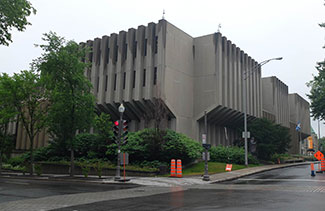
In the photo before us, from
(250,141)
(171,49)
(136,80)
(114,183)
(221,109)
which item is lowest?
(114,183)

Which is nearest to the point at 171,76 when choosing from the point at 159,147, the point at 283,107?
the point at 159,147

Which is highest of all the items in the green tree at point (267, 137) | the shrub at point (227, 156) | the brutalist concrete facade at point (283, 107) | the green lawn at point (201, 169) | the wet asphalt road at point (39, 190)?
the brutalist concrete facade at point (283, 107)

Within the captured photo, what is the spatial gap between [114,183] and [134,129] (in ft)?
77.6

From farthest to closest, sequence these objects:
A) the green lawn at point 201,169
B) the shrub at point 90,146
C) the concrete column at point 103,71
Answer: the concrete column at point 103,71, the shrub at point 90,146, the green lawn at point 201,169

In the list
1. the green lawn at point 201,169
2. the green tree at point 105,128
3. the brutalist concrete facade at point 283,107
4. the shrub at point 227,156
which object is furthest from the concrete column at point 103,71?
the brutalist concrete facade at point 283,107

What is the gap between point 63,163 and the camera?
96.7ft

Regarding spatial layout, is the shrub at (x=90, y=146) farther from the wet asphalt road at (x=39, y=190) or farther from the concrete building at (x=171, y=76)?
the wet asphalt road at (x=39, y=190)

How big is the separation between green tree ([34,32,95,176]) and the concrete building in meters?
11.9

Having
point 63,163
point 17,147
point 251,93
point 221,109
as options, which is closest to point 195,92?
point 221,109

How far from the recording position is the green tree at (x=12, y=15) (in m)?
12.0

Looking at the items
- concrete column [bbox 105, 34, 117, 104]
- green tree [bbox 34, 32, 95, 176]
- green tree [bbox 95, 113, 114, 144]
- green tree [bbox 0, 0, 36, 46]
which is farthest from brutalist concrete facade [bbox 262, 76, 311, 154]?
green tree [bbox 0, 0, 36, 46]

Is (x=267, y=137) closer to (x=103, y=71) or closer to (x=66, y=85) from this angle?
(x=103, y=71)

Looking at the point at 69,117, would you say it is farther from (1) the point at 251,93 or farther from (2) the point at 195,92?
(1) the point at 251,93

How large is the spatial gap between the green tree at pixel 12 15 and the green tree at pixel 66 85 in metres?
10.6
